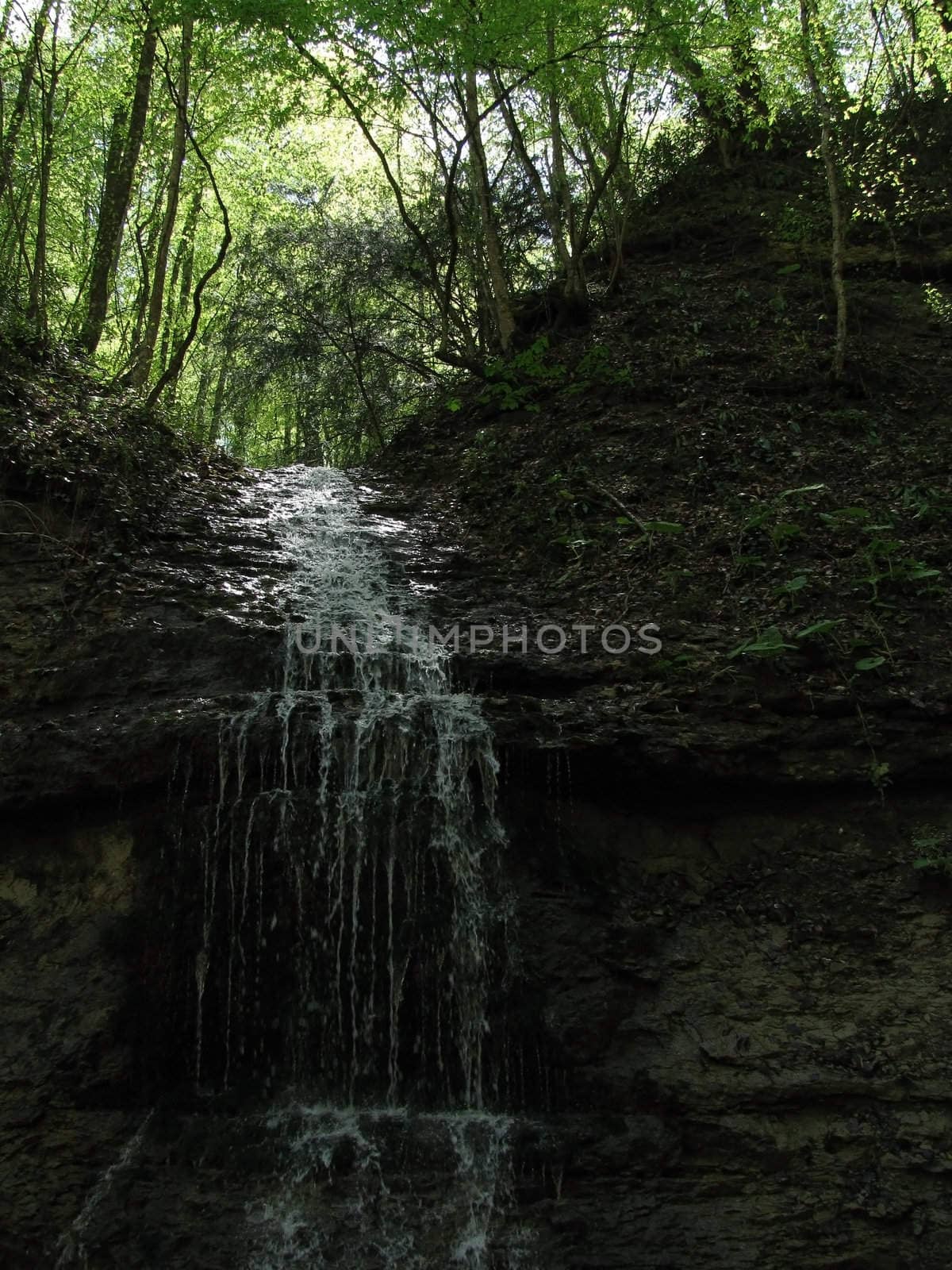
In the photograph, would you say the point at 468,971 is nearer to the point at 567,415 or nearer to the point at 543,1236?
the point at 543,1236

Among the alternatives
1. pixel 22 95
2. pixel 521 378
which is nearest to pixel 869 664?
pixel 521 378

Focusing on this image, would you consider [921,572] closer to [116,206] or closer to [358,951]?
[358,951]

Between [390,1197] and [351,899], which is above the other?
[351,899]

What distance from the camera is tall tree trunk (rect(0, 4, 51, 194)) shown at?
9.08 meters

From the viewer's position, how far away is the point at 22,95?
30.5ft

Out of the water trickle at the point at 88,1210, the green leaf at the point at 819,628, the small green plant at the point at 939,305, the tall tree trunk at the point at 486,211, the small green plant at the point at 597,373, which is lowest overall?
the water trickle at the point at 88,1210

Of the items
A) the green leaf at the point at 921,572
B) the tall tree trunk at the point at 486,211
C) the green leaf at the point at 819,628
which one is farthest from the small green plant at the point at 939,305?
the green leaf at the point at 819,628

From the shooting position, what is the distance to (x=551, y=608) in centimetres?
786

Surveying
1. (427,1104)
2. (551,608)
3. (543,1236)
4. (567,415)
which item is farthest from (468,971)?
(567,415)

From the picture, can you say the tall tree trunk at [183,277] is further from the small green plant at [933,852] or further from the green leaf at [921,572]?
the small green plant at [933,852]

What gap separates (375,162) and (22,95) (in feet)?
28.4

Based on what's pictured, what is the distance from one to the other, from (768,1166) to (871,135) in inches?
576

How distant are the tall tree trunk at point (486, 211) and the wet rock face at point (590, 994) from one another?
7514 mm

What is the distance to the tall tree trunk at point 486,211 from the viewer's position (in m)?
11.0
